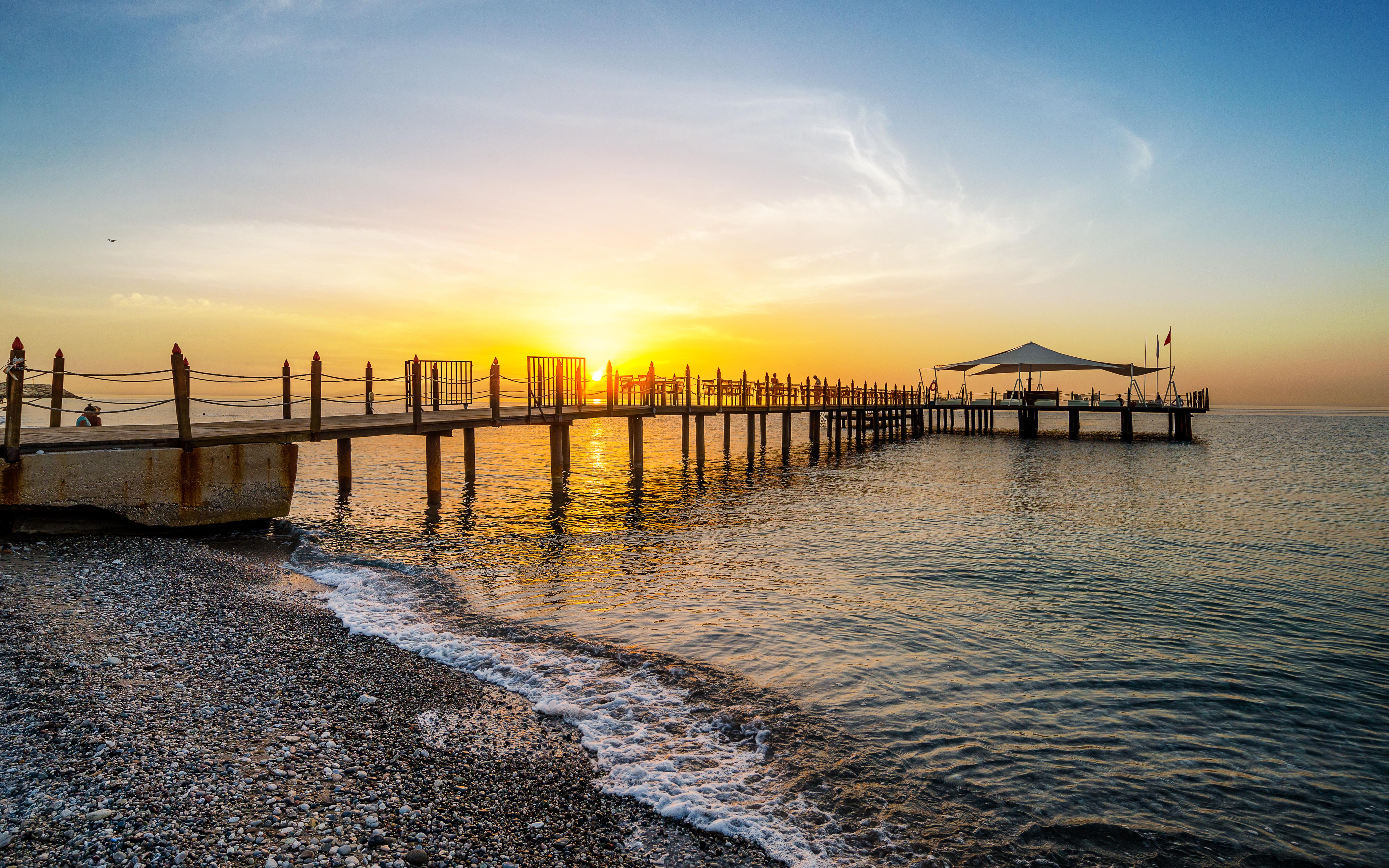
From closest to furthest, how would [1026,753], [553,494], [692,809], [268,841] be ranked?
[268,841] → [692,809] → [1026,753] → [553,494]

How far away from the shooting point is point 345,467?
1983cm

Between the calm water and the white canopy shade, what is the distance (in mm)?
25516

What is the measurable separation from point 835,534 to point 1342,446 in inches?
2303

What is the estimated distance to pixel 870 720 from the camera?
20.3 ft

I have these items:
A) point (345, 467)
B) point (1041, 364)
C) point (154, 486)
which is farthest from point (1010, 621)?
point (1041, 364)

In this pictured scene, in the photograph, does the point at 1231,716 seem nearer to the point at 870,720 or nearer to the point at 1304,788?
the point at 1304,788

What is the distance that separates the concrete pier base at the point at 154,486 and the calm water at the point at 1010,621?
1796 mm

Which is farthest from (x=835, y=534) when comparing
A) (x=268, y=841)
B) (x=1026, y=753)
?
(x=268, y=841)

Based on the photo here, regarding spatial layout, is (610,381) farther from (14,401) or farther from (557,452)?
(14,401)

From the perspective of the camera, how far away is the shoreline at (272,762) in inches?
146

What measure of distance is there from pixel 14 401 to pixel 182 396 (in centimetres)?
207

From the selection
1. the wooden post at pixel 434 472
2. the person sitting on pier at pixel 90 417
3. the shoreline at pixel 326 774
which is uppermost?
the person sitting on pier at pixel 90 417

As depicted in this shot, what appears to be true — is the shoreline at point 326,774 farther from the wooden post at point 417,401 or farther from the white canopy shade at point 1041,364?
the white canopy shade at point 1041,364

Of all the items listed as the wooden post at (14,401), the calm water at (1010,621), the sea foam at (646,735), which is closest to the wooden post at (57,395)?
the wooden post at (14,401)
